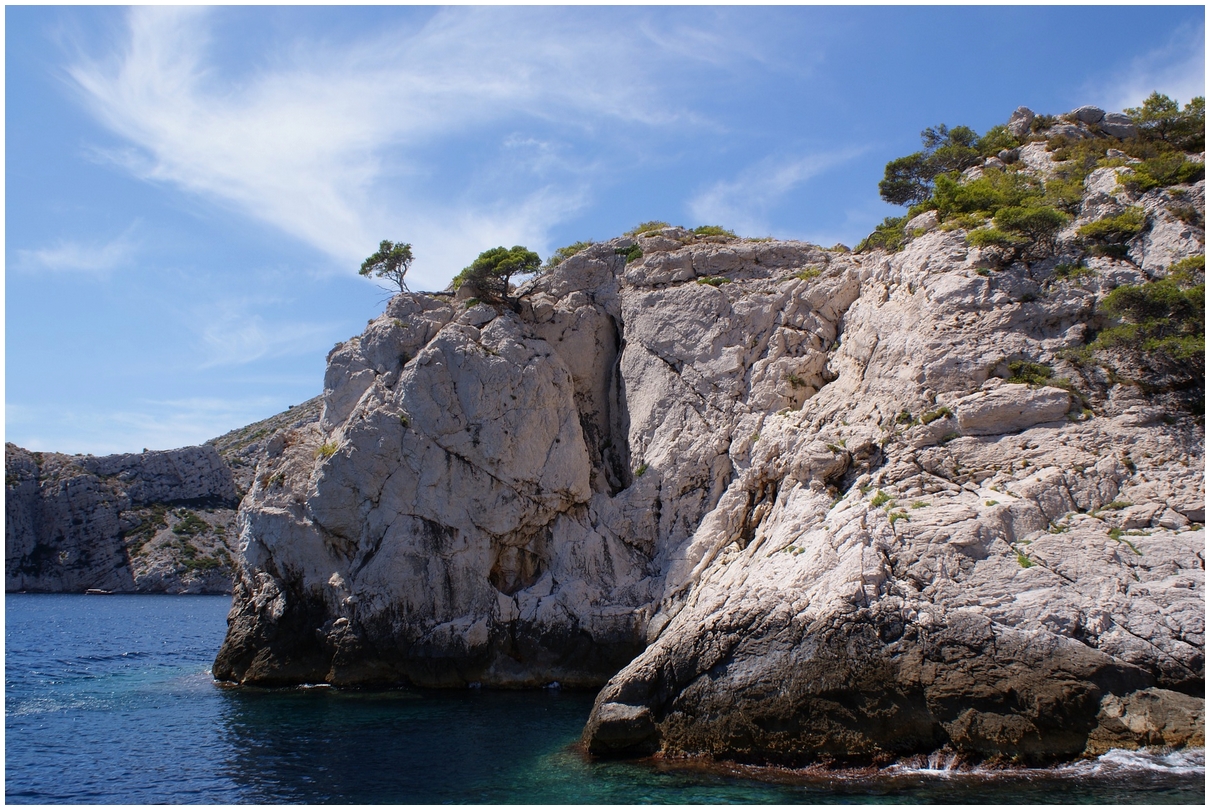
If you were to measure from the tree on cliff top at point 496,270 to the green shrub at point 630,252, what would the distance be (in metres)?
3.85

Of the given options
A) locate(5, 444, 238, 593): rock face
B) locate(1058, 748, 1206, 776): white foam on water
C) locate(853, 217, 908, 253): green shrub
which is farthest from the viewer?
locate(5, 444, 238, 593): rock face

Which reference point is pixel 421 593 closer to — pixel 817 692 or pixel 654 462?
pixel 654 462

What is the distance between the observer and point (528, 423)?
3003 centimetres

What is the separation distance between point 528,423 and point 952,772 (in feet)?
63.9

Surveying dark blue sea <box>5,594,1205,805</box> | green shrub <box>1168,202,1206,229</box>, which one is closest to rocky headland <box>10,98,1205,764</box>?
green shrub <box>1168,202,1206,229</box>

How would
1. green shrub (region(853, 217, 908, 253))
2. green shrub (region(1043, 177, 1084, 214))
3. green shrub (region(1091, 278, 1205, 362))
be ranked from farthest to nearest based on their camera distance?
green shrub (region(853, 217, 908, 253))
green shrub (region(1043, 177, 1084, 214))
green shrub (region(1091, 278, 1205, 362))

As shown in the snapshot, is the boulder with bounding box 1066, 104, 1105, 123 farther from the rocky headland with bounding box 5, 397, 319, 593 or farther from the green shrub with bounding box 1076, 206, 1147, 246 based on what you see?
the rocky headland with bounding box 5, 397, 319, 593

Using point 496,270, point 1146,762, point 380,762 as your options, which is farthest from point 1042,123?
point 380,762

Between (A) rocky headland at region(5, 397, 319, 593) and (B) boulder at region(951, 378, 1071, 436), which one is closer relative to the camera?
(B) boulder at region(951, 378, 1071, 436)

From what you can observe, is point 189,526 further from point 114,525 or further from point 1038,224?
point 1038,224

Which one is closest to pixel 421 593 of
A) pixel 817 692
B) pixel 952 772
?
pixel 817 692

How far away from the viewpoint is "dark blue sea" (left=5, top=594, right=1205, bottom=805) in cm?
1390

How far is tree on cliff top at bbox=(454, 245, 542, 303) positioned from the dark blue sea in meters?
17.2

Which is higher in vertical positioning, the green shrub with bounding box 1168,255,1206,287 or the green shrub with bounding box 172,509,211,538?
the green shrub with bounding box 1168,255,1206,287
